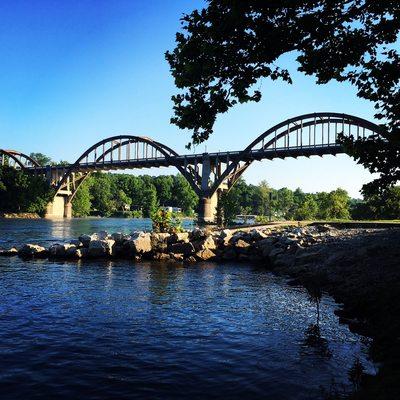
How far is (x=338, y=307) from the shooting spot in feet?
40.2

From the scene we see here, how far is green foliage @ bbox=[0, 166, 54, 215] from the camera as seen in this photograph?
4158 inches

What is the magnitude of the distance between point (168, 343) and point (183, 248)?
16.6 m

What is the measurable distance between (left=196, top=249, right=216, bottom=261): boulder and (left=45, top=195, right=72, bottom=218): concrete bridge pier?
311 ft

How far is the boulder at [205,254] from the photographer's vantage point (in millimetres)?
24978

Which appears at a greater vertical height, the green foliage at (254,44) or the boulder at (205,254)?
the green foliage at (254,44)

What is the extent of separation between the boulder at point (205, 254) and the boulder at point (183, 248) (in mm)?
452

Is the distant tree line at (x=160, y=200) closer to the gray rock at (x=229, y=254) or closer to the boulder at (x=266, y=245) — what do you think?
→ the boulder at (x=266, y=245)

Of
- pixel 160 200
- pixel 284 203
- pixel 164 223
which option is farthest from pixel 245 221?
pixel 284 203

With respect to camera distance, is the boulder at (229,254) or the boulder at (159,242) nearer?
the boulder at (159,242)

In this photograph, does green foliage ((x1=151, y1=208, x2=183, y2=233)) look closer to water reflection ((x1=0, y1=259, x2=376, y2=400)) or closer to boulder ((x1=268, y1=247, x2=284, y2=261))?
boulder ((x1=268, y1=247, x2=284, y2=261))

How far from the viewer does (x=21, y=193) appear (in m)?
106

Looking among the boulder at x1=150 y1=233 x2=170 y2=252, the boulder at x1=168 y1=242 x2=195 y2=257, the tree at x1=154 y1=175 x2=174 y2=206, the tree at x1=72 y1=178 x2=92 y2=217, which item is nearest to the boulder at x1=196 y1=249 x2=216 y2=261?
the boulder at x1=168 y1=242 x2=195 y2=257

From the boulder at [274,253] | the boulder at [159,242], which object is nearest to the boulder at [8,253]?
the boulder at [159,242]

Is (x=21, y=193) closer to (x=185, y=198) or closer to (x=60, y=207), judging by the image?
(x=60, y=207)
